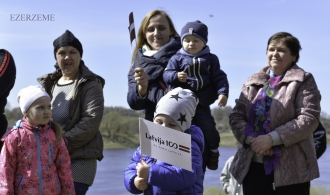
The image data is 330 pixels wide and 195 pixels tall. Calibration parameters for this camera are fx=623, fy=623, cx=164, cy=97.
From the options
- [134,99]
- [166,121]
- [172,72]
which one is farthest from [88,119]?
[166,121]

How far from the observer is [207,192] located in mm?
10180

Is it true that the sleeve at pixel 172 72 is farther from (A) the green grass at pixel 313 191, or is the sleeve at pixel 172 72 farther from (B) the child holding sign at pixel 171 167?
(A) the green grass at pixel 313 191

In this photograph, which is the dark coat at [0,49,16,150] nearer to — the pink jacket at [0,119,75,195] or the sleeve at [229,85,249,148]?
the pink jacket at [0,119,75,195]

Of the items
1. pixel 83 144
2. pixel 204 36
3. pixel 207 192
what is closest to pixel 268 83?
pixel 204 36

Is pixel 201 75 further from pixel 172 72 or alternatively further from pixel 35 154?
pixel 35 154

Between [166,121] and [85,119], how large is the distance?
113 centimetres

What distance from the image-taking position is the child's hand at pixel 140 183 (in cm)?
359

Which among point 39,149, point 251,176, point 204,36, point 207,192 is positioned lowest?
point 207,192

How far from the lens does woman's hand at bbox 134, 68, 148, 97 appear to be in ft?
14.4

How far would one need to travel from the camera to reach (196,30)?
463 cm

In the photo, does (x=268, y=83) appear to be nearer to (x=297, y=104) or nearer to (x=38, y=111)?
(x=297, y=104)

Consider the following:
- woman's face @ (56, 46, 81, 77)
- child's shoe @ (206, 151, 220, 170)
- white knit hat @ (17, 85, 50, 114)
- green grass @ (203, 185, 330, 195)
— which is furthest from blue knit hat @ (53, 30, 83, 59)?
green grass @ (203, 185, 330, 195)

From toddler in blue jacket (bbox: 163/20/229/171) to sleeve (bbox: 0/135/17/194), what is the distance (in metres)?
1.19

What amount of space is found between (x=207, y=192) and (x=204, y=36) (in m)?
5.87
